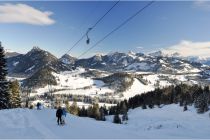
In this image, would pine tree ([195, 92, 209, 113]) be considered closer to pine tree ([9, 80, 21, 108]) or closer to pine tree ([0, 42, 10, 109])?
pine tree ([9, 80, 21, 108])

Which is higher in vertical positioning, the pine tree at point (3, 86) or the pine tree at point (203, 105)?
the pine tree at point (3, 86)

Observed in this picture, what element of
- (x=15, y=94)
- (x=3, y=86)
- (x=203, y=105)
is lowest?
(x=203, y=105)

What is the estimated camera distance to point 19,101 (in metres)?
93.2

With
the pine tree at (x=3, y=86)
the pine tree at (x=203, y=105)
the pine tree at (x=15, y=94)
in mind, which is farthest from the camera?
the pine tree at (x=203, y=105)

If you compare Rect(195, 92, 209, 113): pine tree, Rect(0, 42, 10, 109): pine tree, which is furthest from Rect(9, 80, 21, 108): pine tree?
Rect(195, 92, 209, 113): pine tree

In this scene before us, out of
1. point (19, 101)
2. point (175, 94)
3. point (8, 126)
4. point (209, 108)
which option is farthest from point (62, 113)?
point (175, 94)

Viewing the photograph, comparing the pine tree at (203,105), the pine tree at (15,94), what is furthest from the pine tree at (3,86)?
the pine tree at (203,105)

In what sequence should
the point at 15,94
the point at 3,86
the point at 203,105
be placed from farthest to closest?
the point at 203,105
the point at 15,94
the point at 3,86

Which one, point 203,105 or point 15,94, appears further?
point 203,105

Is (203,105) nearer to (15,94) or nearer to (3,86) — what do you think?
(15,94)

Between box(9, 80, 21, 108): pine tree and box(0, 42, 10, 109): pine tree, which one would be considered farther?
box(9, 80, 21, 108): pine tree

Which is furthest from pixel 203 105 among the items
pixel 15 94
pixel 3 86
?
pixel 3 86

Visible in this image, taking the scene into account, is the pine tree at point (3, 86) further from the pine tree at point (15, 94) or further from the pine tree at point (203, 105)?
the pine tree at point (203, 105)

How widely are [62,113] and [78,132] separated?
7.83 m
